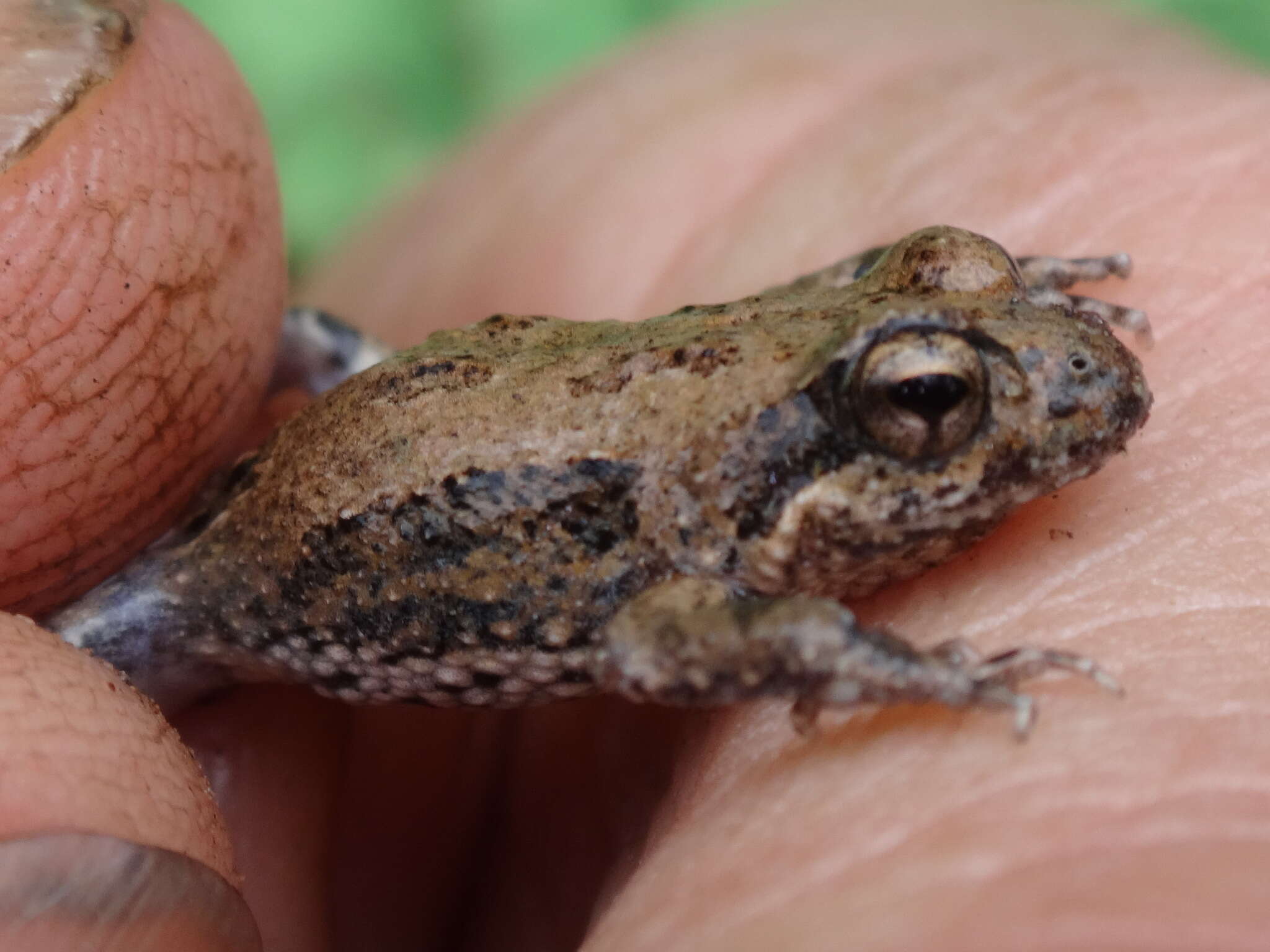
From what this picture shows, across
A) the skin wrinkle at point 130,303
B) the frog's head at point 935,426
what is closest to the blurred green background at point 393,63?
the skin wrinkle at point 130,303

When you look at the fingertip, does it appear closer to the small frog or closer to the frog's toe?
the small frog

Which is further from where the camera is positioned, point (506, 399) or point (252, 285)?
point (252, 285)

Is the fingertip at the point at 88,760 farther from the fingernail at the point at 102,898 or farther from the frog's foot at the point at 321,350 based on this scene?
the frog's foot at the point at 321,350

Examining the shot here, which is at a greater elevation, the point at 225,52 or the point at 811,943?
the point at 225,52

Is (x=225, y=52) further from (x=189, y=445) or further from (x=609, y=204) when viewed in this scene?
(x=609, y=204)

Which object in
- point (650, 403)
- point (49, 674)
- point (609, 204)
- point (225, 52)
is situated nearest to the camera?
point (49, 674)

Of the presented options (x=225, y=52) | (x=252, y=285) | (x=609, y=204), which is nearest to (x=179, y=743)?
(x=252, y=285)

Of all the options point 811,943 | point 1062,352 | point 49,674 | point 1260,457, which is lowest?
point 811,943
